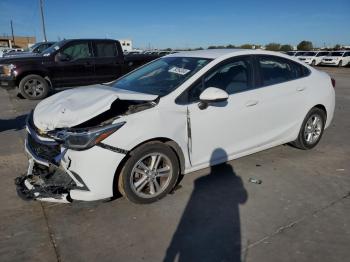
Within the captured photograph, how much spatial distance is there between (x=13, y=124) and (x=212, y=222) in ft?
19.8

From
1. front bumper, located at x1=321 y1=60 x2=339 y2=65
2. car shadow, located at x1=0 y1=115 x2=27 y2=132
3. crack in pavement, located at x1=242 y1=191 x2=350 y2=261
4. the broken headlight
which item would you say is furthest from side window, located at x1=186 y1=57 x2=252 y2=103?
front bumper, located at x1=321 y1=60 x2=339 y2=65

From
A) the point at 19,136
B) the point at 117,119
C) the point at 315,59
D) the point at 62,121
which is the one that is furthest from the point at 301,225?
the point at 315,59

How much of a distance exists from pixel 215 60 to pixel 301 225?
7.07 feet

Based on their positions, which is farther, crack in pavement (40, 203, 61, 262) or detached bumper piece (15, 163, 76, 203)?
detached bumper piece (15, 163, 76, 203)

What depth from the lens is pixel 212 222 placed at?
3.57 metres

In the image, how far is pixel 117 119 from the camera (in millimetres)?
3566

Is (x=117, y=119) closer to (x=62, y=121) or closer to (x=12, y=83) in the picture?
(x=62, y=121)

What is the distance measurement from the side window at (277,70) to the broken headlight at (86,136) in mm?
2325

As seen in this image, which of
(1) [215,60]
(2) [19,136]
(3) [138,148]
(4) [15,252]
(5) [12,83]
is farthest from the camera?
(5) [12,83]

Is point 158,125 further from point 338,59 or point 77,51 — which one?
point 338,59

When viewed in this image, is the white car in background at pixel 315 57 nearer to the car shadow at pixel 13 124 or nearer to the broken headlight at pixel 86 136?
the car shadow at pixel 13 124

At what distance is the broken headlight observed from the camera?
342 cm

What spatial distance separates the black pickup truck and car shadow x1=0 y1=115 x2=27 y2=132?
8.30ft

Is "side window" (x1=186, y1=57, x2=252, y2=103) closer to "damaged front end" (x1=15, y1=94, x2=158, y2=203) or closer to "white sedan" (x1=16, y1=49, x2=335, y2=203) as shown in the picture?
"white sedan" (x1=16, y1=49, x2=335, y2=203)
